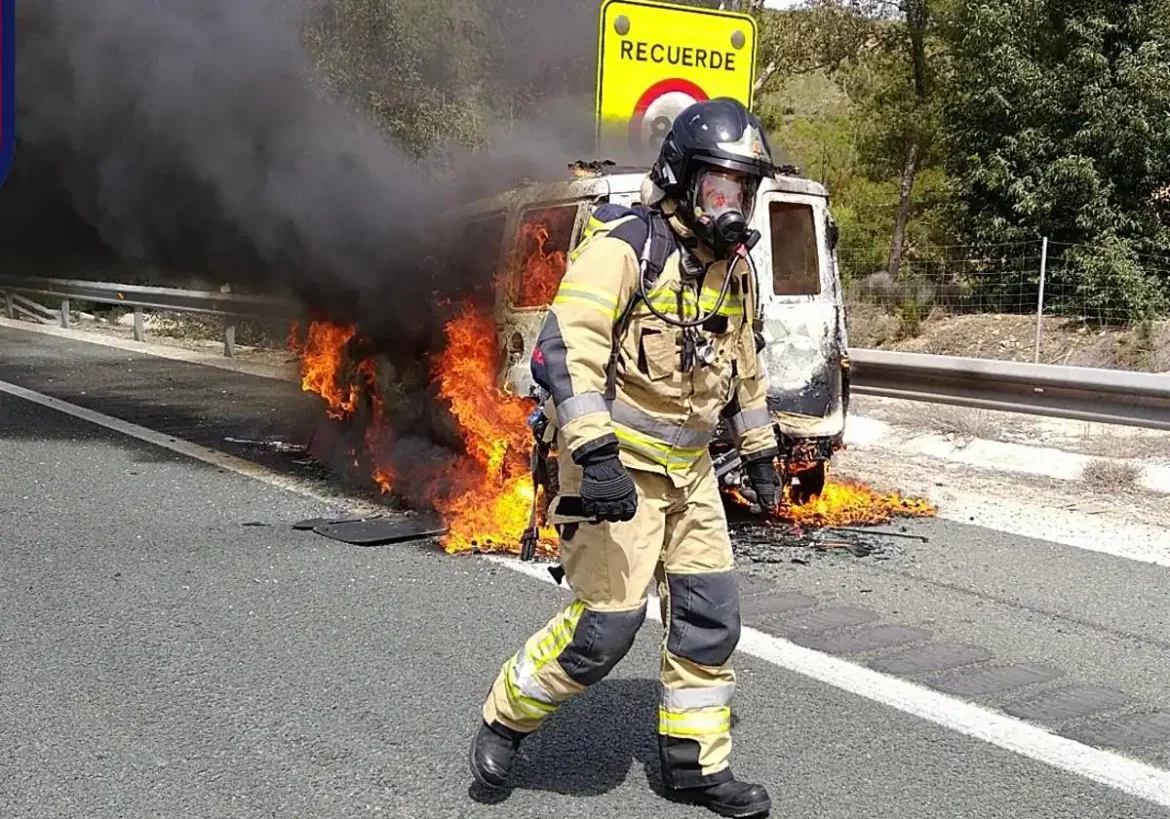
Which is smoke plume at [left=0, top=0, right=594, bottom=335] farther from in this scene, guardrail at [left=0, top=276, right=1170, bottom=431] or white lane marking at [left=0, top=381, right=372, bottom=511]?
white lane marking at [left=0, top=381, right=372, bottom=511]

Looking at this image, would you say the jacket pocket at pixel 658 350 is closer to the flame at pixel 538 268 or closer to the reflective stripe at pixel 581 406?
the reflective stripe at pixel 581 406

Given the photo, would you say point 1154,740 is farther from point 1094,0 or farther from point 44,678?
point 1094,0

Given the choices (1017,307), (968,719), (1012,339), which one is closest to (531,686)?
(968,719)

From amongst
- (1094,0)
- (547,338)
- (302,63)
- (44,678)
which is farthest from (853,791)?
(1094,0)

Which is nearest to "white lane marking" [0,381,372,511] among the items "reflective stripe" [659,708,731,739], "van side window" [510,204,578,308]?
"van side window" [510,204,578,308]

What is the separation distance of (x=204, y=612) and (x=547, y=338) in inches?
93.4

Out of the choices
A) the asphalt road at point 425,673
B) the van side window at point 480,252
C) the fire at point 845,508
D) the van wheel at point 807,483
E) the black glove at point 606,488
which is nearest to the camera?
the black glove at point 606,488

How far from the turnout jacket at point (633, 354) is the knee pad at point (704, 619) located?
274 millimetres

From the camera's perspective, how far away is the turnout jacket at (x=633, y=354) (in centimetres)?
292

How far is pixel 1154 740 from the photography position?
11.8 ft

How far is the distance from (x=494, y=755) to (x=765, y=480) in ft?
3.39

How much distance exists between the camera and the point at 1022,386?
712 centimetres

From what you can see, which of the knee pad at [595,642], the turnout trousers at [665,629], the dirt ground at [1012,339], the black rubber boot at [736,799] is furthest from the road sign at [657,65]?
the dirt ground at [1012,339]

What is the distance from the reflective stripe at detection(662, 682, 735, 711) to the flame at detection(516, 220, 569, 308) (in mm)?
3282
